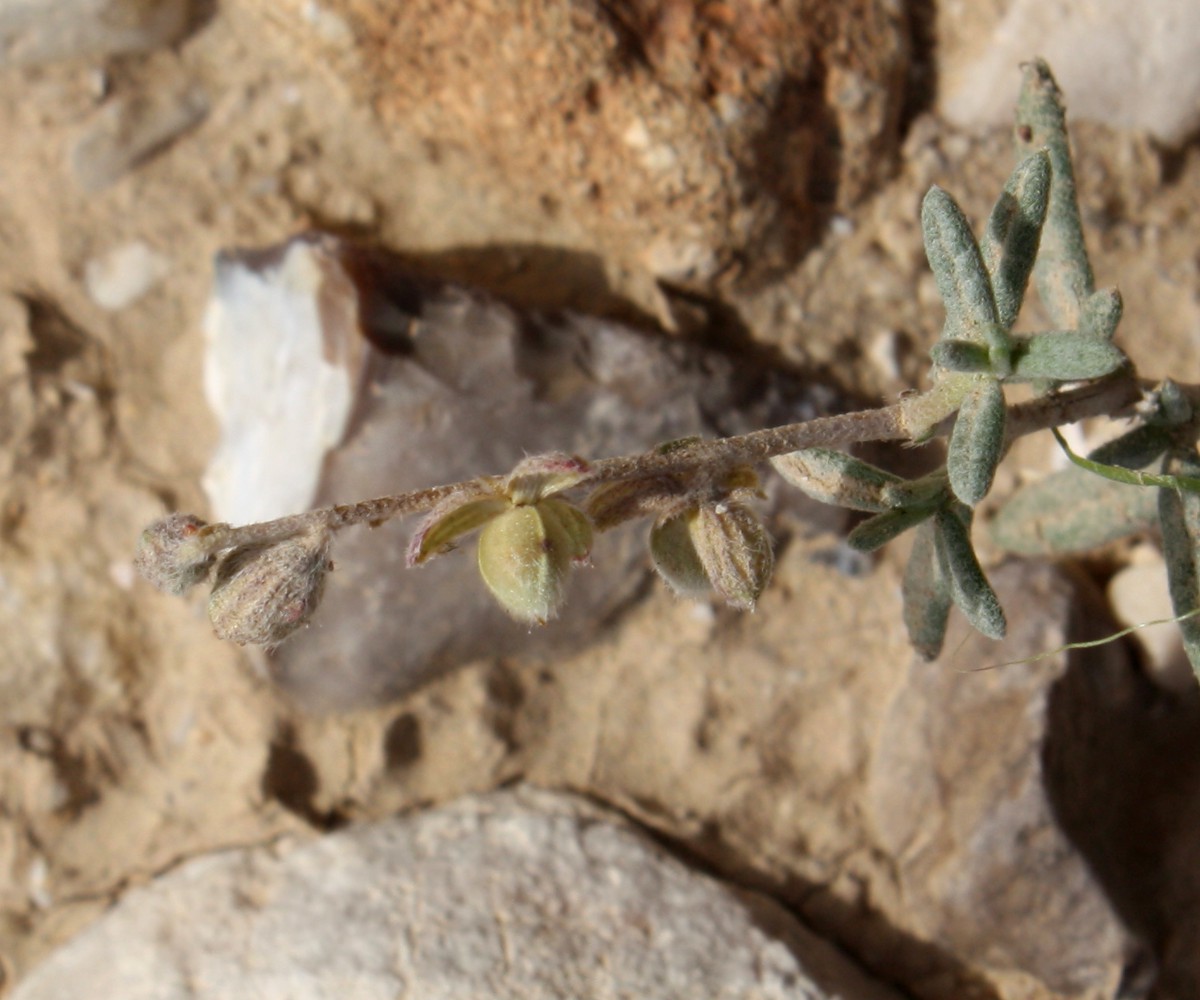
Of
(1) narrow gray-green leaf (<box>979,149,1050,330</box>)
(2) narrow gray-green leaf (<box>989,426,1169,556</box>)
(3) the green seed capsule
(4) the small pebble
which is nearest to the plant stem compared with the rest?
(3) the green seed capsule

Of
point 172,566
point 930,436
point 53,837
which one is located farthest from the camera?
point 53,837

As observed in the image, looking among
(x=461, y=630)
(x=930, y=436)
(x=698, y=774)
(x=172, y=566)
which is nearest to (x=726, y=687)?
(x=698, y=774)

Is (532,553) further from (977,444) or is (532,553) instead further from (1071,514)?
(1071,514)

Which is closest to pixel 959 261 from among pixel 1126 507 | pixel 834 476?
pixel 834 476

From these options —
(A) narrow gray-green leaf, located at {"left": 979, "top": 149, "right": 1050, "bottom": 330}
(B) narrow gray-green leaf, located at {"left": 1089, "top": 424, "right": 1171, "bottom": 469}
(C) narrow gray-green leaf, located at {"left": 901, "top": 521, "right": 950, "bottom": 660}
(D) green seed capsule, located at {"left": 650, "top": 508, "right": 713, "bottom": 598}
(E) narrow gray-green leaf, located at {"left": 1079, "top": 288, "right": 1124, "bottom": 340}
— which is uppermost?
(A) narrow gray-green leaf, located at {"left": 979, "top": 149, "right": 1050, "bottom": 330}

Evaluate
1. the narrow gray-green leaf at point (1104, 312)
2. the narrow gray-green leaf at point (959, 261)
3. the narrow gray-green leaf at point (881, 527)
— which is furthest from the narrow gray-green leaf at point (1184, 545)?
the narrow gray-green leaf at point (959, 261)

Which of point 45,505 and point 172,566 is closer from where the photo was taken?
point 172,566

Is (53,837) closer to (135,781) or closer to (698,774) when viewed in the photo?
(135,781)

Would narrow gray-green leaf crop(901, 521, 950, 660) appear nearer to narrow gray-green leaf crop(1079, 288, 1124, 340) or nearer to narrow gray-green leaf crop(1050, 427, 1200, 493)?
narrow gray-green leaf crop(1050, 427, 1200, 493)
